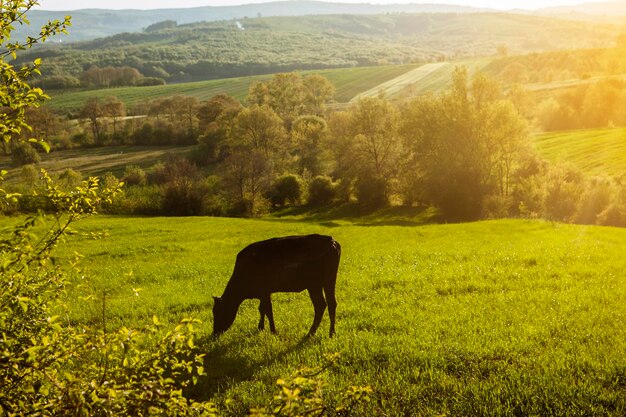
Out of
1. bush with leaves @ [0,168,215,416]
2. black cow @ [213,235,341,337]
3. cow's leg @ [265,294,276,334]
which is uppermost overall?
Answer: bush with leaves @ [0,168,215,416]

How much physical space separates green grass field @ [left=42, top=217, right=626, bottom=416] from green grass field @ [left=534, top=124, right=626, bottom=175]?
193 ft

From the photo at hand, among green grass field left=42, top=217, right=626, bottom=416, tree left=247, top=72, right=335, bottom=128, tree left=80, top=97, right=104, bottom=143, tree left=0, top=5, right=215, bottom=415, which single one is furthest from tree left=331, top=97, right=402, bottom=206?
tree left=80, top=97, right=104, bottom=143

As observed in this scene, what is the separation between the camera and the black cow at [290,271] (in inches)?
484

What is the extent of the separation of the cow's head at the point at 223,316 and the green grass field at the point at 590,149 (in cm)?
7063

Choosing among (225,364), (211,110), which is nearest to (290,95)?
(211,110)

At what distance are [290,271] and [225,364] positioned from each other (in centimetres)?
287

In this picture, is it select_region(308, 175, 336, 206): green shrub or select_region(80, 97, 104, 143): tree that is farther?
select_region(80, 97, 104, 143): tree

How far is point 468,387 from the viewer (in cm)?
898

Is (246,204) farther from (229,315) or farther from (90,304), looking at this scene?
(229,315)

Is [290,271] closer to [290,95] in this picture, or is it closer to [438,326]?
[438,326]

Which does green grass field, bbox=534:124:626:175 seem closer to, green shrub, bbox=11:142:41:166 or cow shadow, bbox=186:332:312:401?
cow shadow, bbox=186:332:312:401

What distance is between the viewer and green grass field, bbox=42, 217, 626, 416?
8.87 metres

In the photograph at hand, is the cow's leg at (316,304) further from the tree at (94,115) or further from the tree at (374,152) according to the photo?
the tree at (94,115)

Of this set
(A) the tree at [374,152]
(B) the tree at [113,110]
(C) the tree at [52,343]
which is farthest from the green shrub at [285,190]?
(B) the tree at [113,110]
